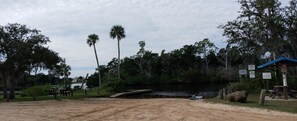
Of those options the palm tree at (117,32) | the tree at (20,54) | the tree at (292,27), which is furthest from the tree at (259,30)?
the palm tree at (117,32)

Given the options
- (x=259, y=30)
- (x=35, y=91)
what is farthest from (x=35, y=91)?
(x=259, y=30)

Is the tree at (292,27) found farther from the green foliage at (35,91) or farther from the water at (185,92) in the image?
the green foliage at (35,91)

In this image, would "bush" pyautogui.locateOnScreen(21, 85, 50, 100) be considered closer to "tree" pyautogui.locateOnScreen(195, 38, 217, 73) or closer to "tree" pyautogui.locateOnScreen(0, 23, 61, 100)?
"tree" pyautogui.locateOnScreen(0, 23, 61, 100)

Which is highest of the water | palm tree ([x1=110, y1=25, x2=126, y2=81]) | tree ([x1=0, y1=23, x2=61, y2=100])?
palm tree ([x1=110, y1=25, x2=126, y2=81])

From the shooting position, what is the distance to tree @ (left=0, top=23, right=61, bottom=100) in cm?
3200

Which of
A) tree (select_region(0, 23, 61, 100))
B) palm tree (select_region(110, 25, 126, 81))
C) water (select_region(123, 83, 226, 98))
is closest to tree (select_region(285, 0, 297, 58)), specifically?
water (select_region(123, 83, 226, 98))

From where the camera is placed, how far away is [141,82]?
83.3 meters

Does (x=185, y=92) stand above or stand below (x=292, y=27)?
below

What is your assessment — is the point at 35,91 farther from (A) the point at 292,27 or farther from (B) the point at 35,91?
(A) the point at 292,27

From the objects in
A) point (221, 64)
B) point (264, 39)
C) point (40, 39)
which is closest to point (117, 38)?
point (40, 39)

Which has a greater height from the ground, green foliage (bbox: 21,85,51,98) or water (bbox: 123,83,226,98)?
green foliage (bbox: 21,85,51,98)

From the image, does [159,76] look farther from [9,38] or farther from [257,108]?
[257,108]

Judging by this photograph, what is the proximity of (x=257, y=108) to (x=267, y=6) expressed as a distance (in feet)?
54.4

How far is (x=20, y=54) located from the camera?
3209 centimetres
